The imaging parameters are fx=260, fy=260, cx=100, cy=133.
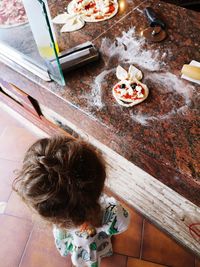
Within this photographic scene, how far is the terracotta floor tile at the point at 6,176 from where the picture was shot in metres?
1.79

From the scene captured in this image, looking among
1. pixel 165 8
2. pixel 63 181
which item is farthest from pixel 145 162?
pixel 165 8

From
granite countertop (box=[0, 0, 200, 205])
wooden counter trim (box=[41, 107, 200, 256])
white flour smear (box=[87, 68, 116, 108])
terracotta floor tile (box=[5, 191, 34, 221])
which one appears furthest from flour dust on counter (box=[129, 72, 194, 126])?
terracotta floor tile (box=[5, 191, 34, 221])

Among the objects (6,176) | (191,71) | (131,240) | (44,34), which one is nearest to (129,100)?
(191,71)

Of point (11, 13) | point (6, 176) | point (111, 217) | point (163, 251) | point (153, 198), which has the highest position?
point (11, 13)

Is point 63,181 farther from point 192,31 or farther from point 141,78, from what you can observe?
point 192,31

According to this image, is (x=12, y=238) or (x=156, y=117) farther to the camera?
(x=12, y=238)

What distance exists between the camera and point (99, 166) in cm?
86

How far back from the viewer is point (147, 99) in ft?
3.10

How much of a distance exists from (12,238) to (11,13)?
129cm

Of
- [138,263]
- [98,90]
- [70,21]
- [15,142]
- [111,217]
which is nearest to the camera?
[98,90]

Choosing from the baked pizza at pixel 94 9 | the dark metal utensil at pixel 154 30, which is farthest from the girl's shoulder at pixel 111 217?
the baked pizza at pixel 94 9

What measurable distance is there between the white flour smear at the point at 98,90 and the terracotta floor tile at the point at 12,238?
1.08 meters

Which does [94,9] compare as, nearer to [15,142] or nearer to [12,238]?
[15,142]

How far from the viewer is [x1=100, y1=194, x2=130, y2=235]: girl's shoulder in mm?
1107
